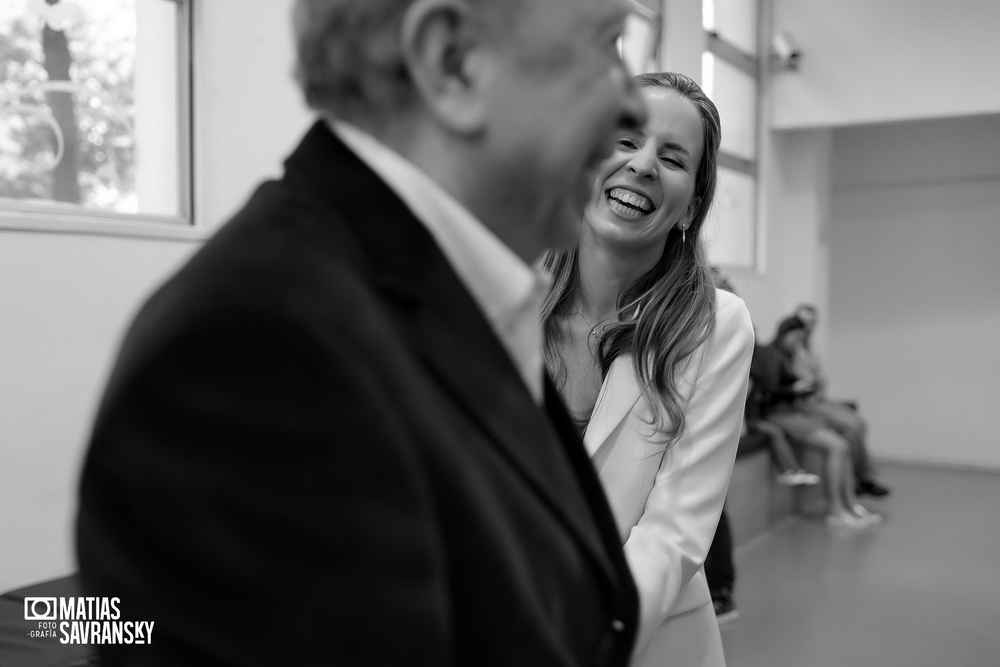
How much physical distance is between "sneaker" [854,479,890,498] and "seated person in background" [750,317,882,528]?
0.26 meters

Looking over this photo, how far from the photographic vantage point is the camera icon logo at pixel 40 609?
246 centimetres

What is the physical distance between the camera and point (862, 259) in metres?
10.3

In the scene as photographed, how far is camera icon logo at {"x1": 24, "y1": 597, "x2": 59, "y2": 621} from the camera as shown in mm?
2465

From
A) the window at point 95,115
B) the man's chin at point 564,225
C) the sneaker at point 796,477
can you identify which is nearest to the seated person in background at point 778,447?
the sneaker at point 796,477

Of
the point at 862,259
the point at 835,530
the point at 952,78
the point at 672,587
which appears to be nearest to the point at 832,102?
the point at 952,78

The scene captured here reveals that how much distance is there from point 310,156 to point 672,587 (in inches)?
31.0

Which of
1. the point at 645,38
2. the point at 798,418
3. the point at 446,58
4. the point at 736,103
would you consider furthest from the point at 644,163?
the point at 736,103

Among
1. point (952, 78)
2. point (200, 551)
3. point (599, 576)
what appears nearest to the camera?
point (200, 551)

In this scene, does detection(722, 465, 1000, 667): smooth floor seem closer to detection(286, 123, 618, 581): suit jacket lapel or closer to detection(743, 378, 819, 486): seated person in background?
detection(743, 378, 819, 486): seated person in background

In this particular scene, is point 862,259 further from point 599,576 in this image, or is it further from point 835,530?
point 599,576

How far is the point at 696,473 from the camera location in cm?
127

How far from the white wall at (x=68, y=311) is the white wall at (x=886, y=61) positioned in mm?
6568

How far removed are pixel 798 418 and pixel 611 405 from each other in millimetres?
6809

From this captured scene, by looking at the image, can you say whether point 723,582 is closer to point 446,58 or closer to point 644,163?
point 644,163
